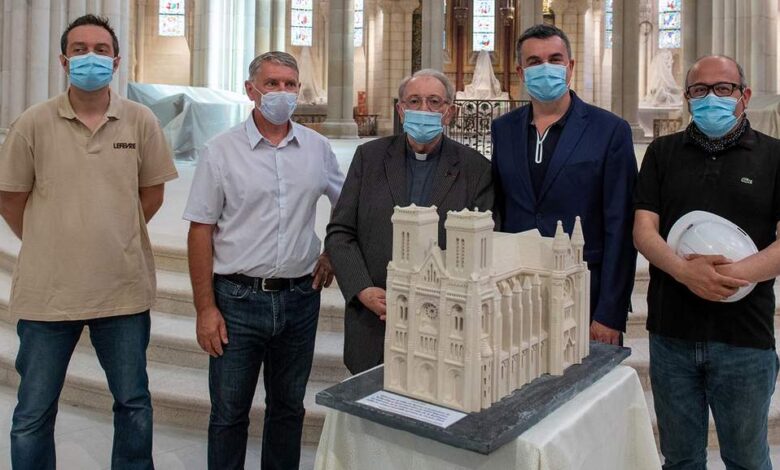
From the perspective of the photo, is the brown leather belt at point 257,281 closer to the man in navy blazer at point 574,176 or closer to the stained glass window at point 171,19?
the man in navy blazer at point 574,176

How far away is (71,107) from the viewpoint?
281 cm

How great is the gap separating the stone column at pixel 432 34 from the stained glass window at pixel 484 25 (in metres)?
8.30

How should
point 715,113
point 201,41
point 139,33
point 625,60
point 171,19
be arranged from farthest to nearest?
point 171,19
point 139,33
point 625,60
point 201,41
point 715,113

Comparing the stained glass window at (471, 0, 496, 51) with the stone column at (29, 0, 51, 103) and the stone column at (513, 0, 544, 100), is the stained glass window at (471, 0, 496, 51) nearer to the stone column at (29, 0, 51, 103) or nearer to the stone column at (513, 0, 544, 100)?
the stone column at (513, 0, 544, 100)

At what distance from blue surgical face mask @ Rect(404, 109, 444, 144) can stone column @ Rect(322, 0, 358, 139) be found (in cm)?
1920

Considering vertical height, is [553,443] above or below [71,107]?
below

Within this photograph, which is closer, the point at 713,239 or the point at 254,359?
the point at 713,239

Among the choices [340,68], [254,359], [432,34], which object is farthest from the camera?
[340,68]

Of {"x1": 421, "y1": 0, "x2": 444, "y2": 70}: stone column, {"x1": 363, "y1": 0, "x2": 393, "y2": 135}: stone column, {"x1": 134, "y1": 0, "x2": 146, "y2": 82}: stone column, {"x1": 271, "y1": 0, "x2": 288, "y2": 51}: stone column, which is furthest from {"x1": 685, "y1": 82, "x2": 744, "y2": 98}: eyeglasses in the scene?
{"x1": 134, "y1": 0, "x2": 146, "y2": 82}: stone column

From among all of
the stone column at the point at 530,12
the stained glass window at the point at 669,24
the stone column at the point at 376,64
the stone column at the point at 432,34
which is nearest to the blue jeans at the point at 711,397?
the stone column at the point at 432,34

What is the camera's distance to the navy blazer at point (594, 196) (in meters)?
2.81

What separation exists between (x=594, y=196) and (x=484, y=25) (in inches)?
1101

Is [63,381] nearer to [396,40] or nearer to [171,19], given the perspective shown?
[396,40]

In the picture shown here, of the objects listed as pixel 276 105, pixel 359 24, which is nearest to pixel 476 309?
pixel 276 105
